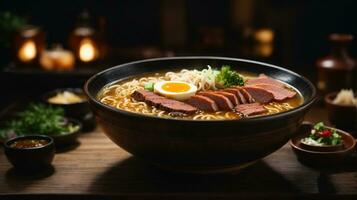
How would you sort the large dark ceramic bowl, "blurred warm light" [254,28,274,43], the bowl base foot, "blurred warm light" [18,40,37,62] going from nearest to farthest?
1. the large dark ceramic bowl
2. the bowl base foot
3. "blurred warm light" [18,40,37,62]
4. "blurred warm light" [254,28,274,43]

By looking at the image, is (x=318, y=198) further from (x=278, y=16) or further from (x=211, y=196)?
(x=278, y=16)

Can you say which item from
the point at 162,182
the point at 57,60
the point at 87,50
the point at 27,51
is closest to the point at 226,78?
the point at 162,182

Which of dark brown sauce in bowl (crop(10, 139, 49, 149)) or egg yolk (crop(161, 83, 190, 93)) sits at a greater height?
egg yolk (crop(161, 83, 190, 93))

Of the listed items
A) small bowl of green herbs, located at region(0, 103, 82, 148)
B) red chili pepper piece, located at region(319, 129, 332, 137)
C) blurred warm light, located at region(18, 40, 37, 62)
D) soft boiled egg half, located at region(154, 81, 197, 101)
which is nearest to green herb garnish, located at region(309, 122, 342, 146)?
red chili pepper piece, located at region(319, 129, 332, 137)

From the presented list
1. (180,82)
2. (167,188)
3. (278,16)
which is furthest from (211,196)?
(278,16)

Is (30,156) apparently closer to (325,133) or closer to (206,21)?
(325,133)

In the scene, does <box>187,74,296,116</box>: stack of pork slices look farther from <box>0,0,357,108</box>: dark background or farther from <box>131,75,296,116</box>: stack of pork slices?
<box>0,0,357,108</box>: dark background
